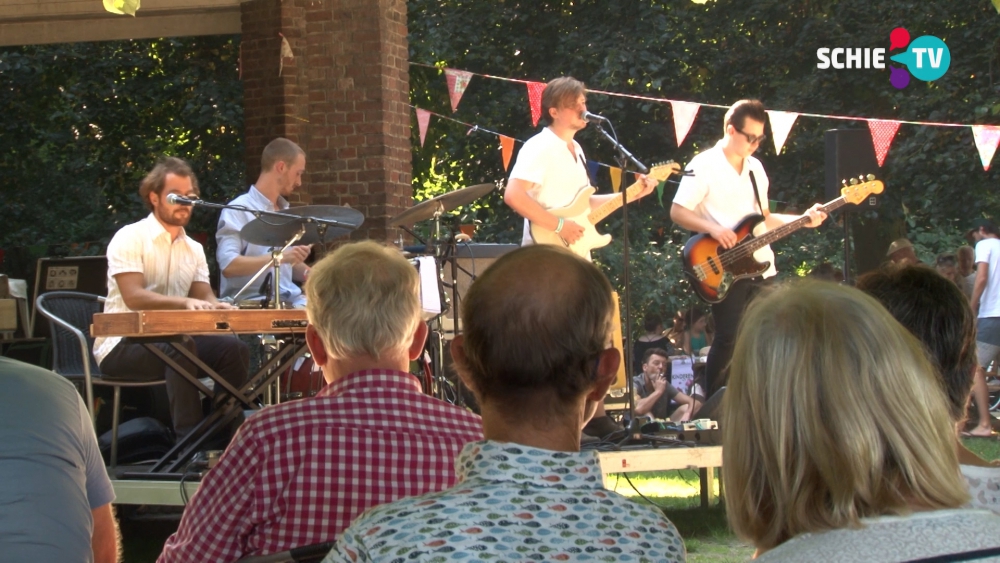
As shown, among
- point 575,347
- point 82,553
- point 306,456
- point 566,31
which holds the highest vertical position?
point 566,31

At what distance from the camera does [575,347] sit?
154 cm

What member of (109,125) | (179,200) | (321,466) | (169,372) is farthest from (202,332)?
(109,125)

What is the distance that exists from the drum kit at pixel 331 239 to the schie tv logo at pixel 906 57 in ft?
32.1

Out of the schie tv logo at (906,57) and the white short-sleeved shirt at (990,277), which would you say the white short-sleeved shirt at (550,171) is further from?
the schie tv logo at (906,57)

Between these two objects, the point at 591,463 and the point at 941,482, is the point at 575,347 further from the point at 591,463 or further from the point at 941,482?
the point at 941,482

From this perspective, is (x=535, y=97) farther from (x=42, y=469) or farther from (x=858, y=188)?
(x=42, y=469)

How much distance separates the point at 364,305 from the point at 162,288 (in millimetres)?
3284

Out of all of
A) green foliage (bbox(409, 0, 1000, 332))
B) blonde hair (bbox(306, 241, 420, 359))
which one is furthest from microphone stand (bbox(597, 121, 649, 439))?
green foliage (bbox(409, 0, 1000, 332))

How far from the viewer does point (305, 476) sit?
6.86ft

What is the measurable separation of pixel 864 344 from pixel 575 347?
0.42 meters

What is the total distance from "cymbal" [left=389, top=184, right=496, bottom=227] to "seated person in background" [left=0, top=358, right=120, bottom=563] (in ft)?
13.3

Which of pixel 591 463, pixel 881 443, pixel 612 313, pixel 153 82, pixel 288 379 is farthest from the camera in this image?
pixel 153 82

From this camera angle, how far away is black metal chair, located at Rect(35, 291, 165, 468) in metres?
4.89

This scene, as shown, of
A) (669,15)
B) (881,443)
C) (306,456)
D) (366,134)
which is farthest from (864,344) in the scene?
(669,15)
